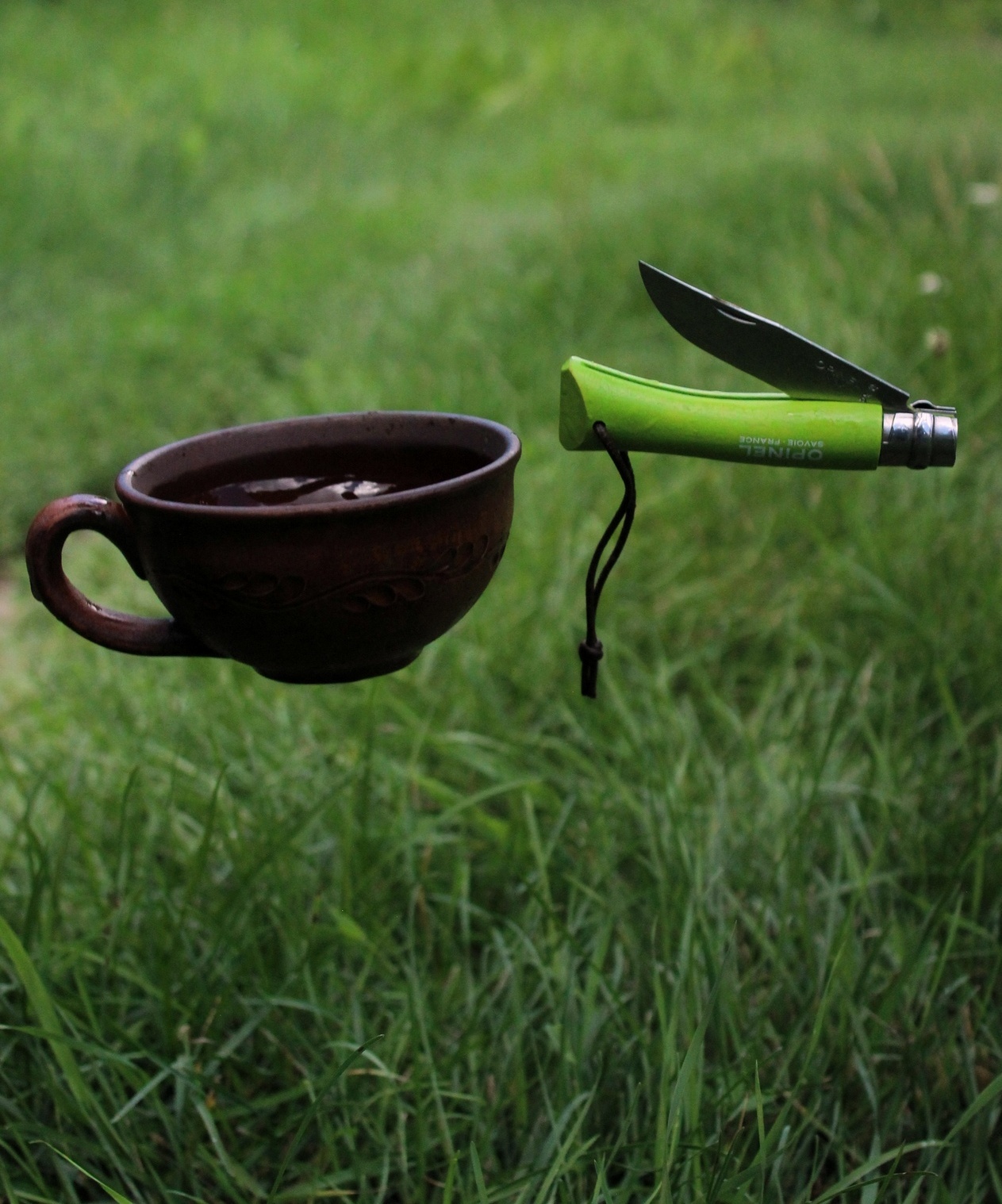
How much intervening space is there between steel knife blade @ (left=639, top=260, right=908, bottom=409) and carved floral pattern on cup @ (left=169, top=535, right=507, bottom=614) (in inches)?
8.2

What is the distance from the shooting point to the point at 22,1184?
123 cm

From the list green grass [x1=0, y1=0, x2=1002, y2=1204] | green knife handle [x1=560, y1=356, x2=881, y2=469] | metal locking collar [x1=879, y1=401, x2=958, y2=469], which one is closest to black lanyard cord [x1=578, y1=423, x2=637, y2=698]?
green knife handle [x1=560, y1=356, x2=881, y2=469]

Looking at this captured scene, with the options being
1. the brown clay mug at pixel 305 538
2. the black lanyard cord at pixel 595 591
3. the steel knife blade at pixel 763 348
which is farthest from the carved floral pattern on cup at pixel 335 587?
Answer: the steel knife blade at pixel 763 348

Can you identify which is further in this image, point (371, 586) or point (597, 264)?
point (597, 264)

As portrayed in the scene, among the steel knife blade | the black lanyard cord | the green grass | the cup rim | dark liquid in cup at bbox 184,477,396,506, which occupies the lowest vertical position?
the green grass

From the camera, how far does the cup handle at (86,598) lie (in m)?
0.92

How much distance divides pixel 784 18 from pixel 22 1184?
1089 cm

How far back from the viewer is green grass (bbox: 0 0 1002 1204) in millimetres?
1270

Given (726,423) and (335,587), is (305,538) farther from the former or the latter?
(726,423)

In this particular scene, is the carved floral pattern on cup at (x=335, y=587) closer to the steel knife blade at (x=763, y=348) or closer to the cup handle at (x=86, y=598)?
the cup handle at (x=86, y=598)

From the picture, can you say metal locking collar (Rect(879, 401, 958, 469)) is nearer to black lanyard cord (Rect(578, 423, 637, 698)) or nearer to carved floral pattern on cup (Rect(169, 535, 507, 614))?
black lanyard cord (Rect(578, 423, 637, 698))

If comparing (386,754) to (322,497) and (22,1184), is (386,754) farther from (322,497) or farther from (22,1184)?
(322,497)

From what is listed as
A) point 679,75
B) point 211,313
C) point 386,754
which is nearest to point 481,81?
point 679,75

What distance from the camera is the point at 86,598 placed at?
3.16 ft
